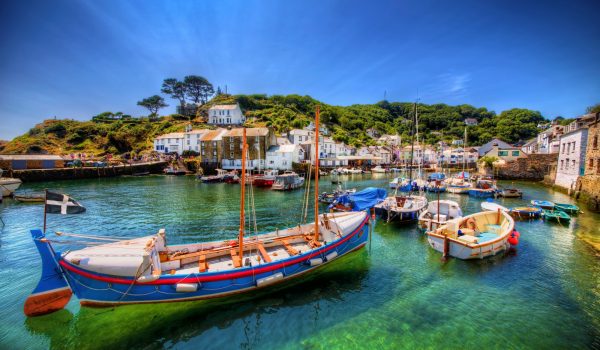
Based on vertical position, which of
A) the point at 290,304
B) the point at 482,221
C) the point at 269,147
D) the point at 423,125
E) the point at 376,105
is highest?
the point at 376,105

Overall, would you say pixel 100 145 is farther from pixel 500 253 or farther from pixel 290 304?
pixel 500 253

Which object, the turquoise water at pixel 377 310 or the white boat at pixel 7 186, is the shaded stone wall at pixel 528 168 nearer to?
the turquoise water at pixel 377 310

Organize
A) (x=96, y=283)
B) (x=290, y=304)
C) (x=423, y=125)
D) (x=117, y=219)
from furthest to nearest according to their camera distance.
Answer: (x=423, y=125) → (x=117, y=219) → (x=290, y=304) → (x=96, y=283)

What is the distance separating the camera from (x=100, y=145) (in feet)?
296

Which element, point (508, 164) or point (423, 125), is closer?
point (508, 164)

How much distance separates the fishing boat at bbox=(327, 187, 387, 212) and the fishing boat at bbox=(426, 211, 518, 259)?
8454 millimetres

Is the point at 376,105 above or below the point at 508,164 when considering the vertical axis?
above

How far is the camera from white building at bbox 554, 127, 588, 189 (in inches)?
1297

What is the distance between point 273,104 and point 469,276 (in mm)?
130180

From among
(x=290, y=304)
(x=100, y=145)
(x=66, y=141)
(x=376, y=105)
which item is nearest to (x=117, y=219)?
(x=290, y=304)

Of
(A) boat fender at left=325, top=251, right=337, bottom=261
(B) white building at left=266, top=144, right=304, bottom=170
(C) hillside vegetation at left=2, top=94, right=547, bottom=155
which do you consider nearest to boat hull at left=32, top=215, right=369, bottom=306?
(A) boat fender at left=325, top=251, right=337, bottom=261

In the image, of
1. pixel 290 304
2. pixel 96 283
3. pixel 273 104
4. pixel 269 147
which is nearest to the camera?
pixel 96 283

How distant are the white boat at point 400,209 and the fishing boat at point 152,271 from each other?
1313 cm

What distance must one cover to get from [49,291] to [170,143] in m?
85.4
